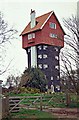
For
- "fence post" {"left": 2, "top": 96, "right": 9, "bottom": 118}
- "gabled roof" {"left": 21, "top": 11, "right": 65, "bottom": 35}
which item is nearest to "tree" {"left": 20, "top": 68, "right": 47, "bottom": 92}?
"gabled roof" {"left": 21, "top": 11, "right": 65, "bottom": 35}

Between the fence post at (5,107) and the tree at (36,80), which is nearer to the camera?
the fence post at (5,107)

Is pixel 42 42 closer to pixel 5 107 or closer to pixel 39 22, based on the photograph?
pixel 39 22

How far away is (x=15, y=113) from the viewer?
1116 cm

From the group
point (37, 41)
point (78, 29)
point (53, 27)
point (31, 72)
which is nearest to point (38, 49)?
point (37, 41)

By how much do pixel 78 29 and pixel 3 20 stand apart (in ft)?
14.3

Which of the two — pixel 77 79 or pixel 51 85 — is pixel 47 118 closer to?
pixel 77 79

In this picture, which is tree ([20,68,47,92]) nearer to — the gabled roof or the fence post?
the gabled roof

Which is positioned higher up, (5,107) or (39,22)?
(39,22)

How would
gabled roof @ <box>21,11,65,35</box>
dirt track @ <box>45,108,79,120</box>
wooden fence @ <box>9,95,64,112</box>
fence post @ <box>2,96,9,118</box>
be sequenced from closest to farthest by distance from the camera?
fence post @ <box>2,96,9,118</box>, dirt track @ <box>45,108,79,120</box>, wooden fence @ <box>9,95,64,112</box>, gabled roof @ <box>21,11,65,35</box>

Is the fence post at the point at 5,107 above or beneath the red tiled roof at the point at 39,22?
beneath

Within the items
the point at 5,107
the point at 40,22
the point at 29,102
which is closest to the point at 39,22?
the point at 40,22

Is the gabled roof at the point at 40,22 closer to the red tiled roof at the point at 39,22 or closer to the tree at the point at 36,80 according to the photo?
the red tiled roof at the point at 39,22

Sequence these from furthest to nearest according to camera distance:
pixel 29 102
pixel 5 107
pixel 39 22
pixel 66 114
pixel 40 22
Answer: pixel 39 22, pixel 40 22, pixel 29 102, pixel 66 114, pixel 5 107

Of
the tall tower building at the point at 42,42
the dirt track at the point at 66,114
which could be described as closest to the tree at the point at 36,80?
the tall tower building at the point at 42,42
